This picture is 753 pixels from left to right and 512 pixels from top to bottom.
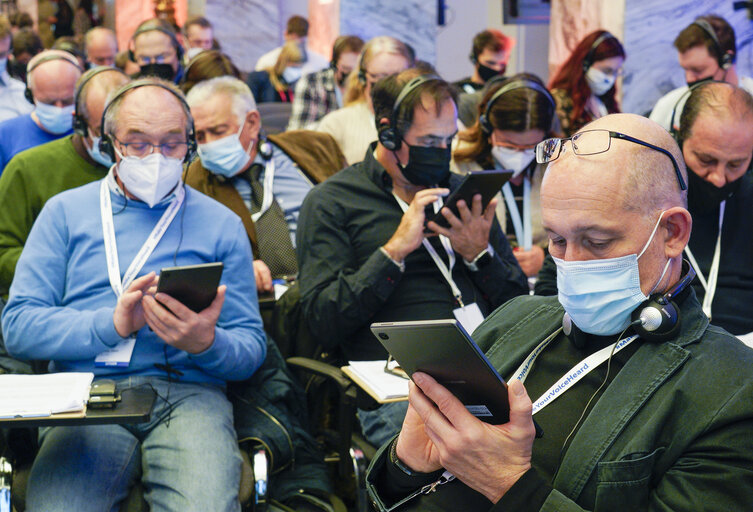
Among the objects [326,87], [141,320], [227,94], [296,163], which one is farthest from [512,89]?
[326,87]

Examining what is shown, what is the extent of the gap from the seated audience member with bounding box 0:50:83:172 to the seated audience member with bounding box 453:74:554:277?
2223 mm

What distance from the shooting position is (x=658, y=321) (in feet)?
6.09

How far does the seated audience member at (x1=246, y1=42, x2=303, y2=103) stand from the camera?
29.3 ft

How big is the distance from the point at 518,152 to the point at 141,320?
2.14 meters

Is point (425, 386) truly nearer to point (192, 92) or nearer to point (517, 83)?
point (517, 83)

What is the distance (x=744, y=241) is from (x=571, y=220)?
70.6 inches

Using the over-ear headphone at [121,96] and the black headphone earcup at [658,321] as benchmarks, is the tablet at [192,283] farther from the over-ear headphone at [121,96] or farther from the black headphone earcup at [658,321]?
the black headphone earcup at [658,321]

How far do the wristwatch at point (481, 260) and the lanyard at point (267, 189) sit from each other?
1226mm

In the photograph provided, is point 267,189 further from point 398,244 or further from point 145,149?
point 398,244

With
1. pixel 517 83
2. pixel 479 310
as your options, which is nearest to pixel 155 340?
pixel 479 310

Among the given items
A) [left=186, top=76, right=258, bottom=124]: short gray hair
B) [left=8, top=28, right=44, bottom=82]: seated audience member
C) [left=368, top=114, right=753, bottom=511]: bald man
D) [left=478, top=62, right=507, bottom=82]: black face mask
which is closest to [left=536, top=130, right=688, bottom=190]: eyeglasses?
[left=368, top=114, right=753, bottom=511]: bald man

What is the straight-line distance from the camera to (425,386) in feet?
5.93

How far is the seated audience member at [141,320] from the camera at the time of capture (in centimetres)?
270

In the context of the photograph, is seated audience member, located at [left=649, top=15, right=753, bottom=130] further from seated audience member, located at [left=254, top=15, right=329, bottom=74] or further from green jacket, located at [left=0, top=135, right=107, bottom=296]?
seated audience member, located at [left=254, top=15, right=329, bottom=74]
